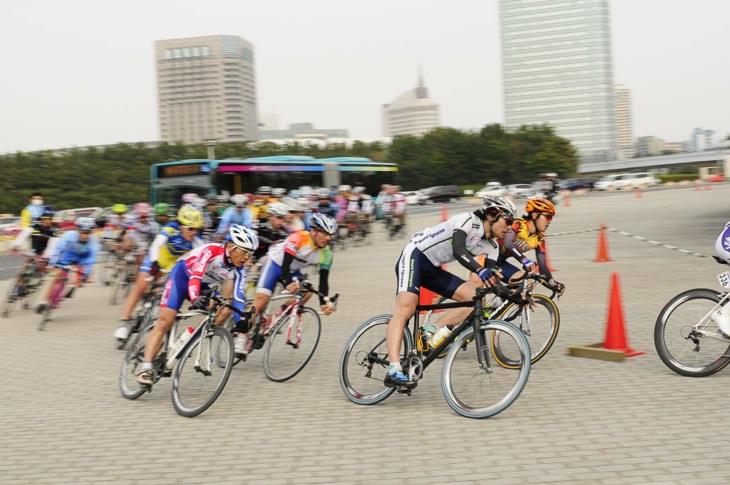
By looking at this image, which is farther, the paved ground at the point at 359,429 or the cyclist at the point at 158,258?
the cyclist at the point at 158,258

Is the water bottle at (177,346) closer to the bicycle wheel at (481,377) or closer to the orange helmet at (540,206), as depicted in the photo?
the bicycle wheel at (481,377)

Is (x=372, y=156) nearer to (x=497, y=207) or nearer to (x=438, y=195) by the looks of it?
(x=438, y=195)

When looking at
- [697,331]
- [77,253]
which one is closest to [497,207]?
[697,331]

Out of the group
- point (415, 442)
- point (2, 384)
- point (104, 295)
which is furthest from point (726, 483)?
point (104, 295)

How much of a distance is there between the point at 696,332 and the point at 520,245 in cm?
217

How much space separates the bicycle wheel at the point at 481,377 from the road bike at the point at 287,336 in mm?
1957

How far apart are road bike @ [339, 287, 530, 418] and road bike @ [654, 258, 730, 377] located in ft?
5.27

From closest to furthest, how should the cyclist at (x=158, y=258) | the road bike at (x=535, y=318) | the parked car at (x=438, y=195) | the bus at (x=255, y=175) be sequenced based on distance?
the road bike at (x=535, y=318) → the cyclist at (x=158, y=258) → the bus at (x=255, y=175) → the parked car at (x=438, y=195)

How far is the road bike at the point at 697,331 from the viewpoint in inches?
262

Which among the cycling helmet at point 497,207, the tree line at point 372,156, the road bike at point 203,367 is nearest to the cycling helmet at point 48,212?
the road bike at point 203,367

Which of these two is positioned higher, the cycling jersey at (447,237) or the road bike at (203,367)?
the cycling jersey at (447,237)

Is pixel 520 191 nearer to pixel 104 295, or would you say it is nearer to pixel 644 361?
pixel 104 295

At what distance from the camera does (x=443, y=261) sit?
672 centimetres

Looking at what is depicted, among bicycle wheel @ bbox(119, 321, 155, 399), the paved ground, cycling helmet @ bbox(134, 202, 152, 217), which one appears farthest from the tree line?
bicycle wheel @ bbox(119, 321, 155, 399)
